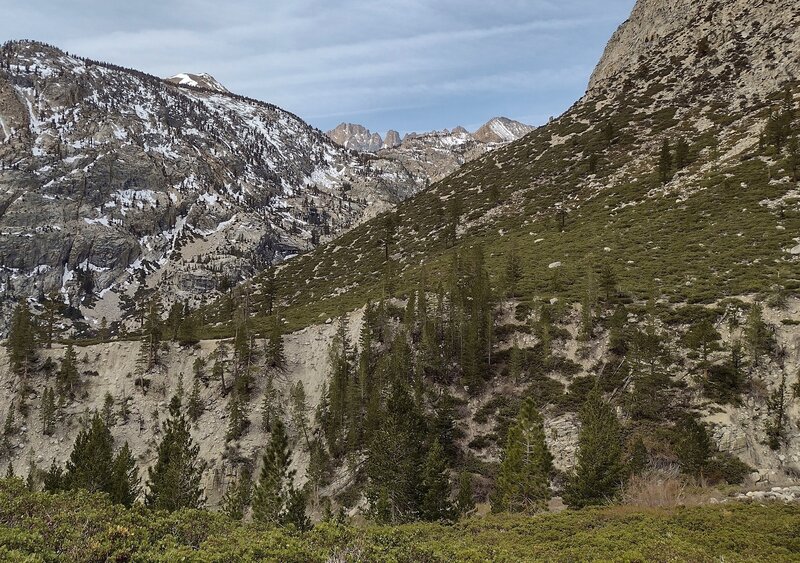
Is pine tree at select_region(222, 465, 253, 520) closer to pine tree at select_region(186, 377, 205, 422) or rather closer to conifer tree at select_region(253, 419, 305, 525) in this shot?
conifer tree at select_region(253, 419, 305, 525)

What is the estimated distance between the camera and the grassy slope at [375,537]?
1300cm

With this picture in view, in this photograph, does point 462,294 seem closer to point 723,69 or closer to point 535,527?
point 535,527

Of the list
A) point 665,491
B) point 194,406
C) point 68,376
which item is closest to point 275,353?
point 194,406

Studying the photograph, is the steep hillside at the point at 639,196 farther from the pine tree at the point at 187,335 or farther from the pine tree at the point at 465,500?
the pine tree at the point at 465,500

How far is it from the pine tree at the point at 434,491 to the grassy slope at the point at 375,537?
10.8 metres

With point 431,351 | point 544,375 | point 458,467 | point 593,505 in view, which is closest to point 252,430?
point 431,351

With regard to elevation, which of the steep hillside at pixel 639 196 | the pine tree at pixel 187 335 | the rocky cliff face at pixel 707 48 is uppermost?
the rocky cliff face at pixel 707 48

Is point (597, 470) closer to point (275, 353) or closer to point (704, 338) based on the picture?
point (704, 338)

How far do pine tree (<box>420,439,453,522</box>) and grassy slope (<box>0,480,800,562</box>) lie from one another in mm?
10847

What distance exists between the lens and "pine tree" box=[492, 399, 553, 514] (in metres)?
33.8

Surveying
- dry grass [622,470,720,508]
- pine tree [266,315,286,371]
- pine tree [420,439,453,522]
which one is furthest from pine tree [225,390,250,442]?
dry grass [622,470,720,508]

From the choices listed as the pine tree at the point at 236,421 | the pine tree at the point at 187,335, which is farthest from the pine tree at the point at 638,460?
the pine tree at the point at 187,335

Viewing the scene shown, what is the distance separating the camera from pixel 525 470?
3516 centimetres

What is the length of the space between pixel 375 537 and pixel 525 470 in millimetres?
20671
